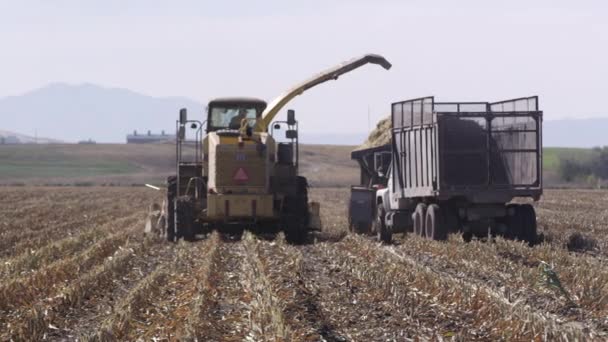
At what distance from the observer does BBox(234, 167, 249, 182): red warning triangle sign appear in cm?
2259

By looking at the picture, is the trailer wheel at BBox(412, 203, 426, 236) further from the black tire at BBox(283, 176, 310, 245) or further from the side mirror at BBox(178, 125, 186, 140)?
the side mirror at BBox(178, 125, 186, 140)

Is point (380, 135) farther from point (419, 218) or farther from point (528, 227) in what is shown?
point (528, 227)

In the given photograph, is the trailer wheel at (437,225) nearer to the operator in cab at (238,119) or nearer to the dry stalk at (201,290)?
the dry stalk at (201,290)

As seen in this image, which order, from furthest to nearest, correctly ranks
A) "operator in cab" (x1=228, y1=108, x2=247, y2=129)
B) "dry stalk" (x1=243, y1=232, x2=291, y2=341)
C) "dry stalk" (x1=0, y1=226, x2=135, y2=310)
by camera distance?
"operator in cab" (x1=228, y1=108, x2=247, y2=129)
"dry stalk" (x1=0, y1=226, x2=135, y2=310)
"dry stalk" (x1=243, y1=232, x2=291, y2=341)

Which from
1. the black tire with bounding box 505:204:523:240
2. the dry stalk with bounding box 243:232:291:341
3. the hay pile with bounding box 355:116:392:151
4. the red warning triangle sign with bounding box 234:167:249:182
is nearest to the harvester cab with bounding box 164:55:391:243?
the red warning triangle sign with bounding box 234:167:249:182

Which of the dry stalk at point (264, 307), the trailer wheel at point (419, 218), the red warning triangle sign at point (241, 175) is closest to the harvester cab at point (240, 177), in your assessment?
the red warning triangle sign at point (241, 175)

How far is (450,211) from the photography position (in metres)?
21.0

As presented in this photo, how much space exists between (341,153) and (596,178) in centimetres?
4462

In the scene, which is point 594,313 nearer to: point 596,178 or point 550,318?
point 550,318

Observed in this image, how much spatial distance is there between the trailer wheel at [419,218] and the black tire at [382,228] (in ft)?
2.91

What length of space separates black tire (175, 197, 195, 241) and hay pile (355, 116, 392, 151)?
559 cm

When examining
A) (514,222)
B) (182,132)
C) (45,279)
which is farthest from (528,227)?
(45,279)

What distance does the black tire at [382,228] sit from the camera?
23106 millimetres

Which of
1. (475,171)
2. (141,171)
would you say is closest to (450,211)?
(475,171)
